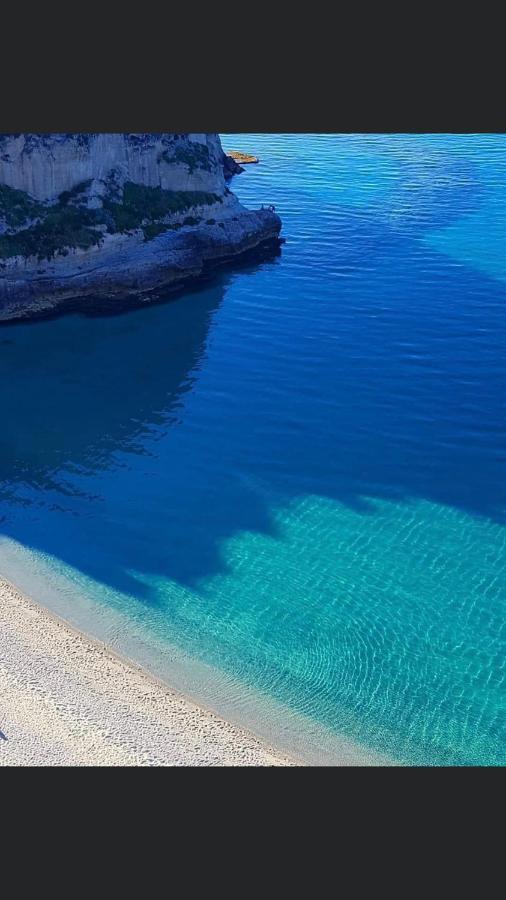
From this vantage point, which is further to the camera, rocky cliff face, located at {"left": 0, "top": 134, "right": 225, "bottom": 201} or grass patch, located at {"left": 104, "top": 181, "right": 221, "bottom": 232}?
grass patch, located at {"left": 104, "top": 181, "right": 221, "bottom": 232}

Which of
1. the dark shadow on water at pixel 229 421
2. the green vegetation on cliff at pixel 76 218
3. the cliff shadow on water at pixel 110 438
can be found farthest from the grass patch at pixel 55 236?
the dark shadow on water at pixel 229 421

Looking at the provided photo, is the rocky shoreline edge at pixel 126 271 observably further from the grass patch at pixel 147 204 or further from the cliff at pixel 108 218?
the grass patch at pixel 147 204

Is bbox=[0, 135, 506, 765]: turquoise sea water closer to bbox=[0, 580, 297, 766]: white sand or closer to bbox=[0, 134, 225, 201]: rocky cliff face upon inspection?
bbox=[0, 580, 297, 766]: white sand

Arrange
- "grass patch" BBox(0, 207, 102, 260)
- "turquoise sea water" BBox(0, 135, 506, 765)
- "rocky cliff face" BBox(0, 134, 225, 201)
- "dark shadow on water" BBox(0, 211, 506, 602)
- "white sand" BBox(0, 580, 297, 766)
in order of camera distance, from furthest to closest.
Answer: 1. "rocky cliff face" BBox(0, 134, 225, 201)
2. "grass patch" BBox(0, 207, 102, 260)
3. "dark shadow on water" BBox(0, 211, 506, 602)
4. "turquoise sea water" BBox(0, 135, 506, 765)
5. "white sand" BBox(0, 580, 297, 766)

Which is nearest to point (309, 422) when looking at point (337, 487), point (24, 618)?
point (337, 487)

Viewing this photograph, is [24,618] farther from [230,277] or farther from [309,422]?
[230,277]

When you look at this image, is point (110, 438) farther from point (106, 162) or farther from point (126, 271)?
point (106, 162)

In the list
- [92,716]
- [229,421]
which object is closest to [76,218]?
[229,421]

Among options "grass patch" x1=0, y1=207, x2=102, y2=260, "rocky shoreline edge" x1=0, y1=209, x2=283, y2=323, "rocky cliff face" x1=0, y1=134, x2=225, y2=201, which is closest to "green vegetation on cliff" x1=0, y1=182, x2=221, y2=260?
"grass patch" x1=0, y1=207, x2=102, y2=260
